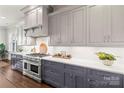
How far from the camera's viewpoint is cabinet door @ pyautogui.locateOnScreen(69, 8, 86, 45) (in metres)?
3.02

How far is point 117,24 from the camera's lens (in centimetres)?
234

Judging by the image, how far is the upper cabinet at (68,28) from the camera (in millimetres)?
3076

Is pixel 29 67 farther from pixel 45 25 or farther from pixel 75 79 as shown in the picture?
pixel 75 79

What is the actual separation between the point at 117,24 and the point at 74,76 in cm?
145

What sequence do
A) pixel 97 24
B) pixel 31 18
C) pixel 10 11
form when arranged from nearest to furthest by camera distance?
pixel 97 24
pixel 31 18
pixel 10 11

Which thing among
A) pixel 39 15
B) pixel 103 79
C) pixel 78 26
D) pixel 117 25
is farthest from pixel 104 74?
pixel 39 15

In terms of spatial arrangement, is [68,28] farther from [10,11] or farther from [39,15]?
[10,11]

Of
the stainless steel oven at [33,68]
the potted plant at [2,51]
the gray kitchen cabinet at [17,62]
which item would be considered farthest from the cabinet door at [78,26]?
the potted plant at [2,51]

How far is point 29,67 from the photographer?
4.46 meters

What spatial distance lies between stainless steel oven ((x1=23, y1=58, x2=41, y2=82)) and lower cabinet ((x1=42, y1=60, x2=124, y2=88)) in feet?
0.64

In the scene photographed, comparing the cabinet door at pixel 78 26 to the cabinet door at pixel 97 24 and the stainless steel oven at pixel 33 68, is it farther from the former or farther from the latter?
the stainless steel oven at pixel 33 68

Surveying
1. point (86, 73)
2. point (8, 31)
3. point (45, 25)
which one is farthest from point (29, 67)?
point (8, 31)

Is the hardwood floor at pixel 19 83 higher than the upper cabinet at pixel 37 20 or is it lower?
lower
